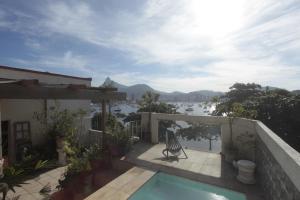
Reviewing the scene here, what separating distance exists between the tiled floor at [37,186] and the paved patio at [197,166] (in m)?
2.32

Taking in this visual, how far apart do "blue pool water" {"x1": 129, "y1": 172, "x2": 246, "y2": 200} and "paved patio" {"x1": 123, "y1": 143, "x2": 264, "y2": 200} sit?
187 mm

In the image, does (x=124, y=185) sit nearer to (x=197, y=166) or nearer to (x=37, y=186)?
(x=37, y=186)

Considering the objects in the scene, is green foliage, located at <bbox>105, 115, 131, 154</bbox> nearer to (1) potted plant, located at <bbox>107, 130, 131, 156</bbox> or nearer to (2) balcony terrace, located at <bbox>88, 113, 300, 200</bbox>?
(1) potted plant, located at <bbox>107, 130, 131, 156</bbox>

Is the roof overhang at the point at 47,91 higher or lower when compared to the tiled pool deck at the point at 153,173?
higher

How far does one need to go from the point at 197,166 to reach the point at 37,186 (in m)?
4.76

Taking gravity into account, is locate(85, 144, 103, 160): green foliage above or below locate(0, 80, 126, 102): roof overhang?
below

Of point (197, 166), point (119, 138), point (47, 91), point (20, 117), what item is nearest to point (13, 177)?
point (47, 91)

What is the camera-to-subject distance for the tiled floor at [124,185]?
466cm

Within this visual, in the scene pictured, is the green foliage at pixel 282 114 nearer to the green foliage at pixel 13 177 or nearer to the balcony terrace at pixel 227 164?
the balcony terrace at pixel 227 164

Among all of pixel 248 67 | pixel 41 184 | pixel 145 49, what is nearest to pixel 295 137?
pixel 248 67

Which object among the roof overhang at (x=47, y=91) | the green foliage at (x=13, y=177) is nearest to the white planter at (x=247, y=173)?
the roof overhang at (x=47, y=91)

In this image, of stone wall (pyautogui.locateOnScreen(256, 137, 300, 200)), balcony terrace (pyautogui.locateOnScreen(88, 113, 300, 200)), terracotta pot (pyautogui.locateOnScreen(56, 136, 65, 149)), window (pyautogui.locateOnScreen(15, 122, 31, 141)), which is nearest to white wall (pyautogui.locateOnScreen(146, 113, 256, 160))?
balcony terrace (pyautogui.locateOnScreen(88, 113, 300, 200))

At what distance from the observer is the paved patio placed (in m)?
5.23

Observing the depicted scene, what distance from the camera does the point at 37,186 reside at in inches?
208
